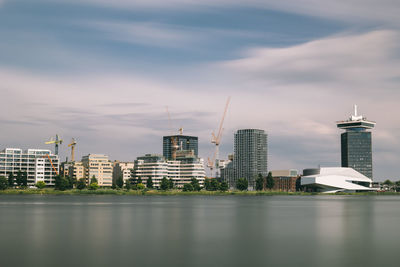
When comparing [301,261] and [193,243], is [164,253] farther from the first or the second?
[301,261]

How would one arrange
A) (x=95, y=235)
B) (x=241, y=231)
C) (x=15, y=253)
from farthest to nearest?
(x=241, y=231) → (x=95, y=235) → (x=15, y=253)

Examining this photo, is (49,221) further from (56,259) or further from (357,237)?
(357,237)

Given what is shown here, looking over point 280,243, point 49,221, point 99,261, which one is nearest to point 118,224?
point 49,221

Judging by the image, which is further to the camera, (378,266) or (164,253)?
(164,253)

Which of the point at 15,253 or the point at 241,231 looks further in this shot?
the point at 241,231

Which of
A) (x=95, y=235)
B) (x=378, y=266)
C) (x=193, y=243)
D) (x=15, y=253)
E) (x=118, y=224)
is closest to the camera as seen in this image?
(x=378, y=266)

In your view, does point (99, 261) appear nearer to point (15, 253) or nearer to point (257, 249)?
point (15, 253)

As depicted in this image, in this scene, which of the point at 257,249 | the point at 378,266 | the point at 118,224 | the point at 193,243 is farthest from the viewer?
the point at 118,224

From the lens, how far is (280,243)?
5184 centimetres

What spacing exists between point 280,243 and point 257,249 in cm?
559

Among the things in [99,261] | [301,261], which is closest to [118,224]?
[99,261]

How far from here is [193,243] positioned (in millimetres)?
50156

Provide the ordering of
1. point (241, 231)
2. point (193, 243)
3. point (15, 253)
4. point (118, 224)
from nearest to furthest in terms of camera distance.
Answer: point (15, 253)
point (193, 243)
point (241, 231)
point (118, 224)

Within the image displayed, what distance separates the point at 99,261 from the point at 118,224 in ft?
104
